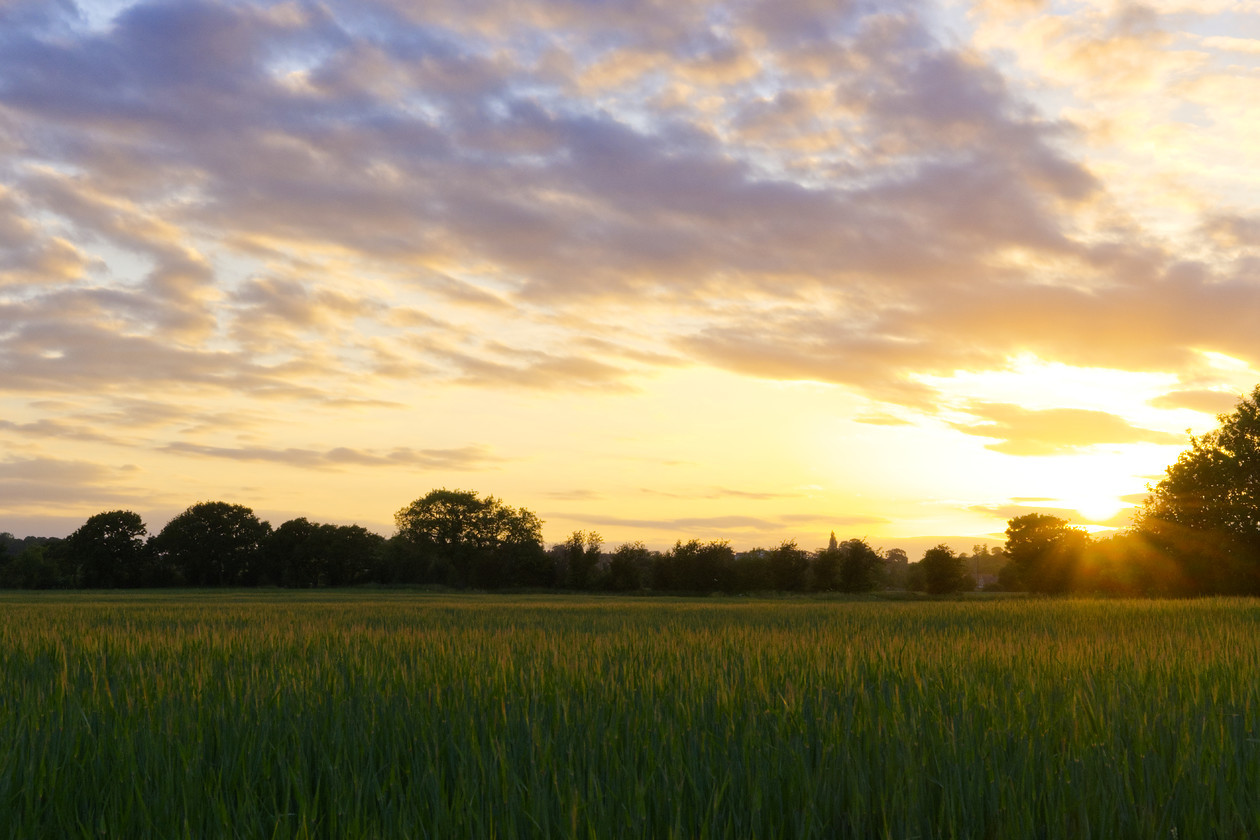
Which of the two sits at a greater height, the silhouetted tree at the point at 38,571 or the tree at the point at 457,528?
the tree at the point at 457,528

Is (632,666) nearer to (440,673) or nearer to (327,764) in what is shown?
(440,673)

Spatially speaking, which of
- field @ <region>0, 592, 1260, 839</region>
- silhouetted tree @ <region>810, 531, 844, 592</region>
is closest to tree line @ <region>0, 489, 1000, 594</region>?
silhouetted tree @ <region>810, 531, 844, 592</region>

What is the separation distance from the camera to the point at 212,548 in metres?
100

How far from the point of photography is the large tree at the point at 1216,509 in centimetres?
5331

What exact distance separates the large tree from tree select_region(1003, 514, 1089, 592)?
68.3ft

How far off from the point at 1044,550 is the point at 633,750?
86935mm

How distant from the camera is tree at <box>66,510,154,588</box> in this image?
99.8 metres

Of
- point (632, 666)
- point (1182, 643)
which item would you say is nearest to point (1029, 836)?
point (632, 666)

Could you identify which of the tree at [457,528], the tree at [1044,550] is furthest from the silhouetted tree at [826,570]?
the tree at [457,528]

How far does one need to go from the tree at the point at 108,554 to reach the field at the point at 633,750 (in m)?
109

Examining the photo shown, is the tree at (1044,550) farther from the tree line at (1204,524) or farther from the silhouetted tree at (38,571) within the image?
the silhouetted tree at (38,571)

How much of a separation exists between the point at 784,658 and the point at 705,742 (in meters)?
3.70

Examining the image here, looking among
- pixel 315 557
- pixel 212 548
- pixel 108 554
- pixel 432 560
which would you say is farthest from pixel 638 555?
pixel 108 554

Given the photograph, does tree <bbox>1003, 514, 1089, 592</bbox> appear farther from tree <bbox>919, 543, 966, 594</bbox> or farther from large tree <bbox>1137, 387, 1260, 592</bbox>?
large tree <bbox>1137, 387, 1260, 592</bbox>
